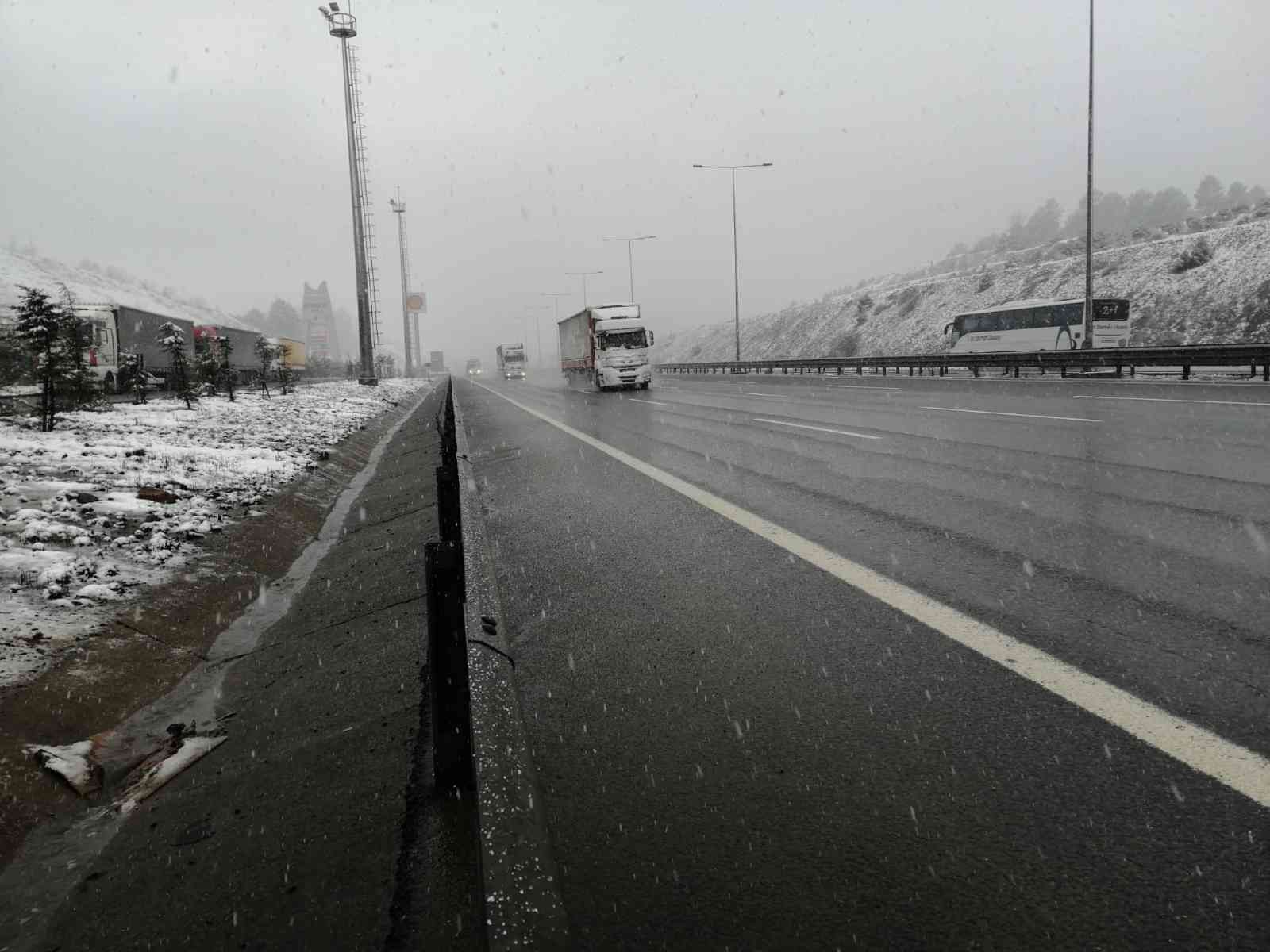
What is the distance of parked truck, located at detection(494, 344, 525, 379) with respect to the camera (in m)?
75.1

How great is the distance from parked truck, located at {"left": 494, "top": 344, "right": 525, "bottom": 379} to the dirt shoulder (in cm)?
6753

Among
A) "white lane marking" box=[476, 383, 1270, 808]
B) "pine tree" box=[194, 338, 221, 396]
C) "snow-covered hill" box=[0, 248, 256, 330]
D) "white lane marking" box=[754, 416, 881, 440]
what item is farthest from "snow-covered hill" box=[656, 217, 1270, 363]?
"snow-covered hill" box=[0, 248, 256, 330]

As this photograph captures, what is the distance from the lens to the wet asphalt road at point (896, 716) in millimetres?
2125

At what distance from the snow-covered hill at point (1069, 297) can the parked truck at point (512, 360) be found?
93.5ft

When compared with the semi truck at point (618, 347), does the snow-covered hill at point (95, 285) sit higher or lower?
higher

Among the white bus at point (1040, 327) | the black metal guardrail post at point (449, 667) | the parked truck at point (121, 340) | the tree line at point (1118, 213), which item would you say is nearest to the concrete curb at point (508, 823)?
the black metal guardrail post at point (449, 667)

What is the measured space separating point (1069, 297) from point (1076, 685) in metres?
64.4

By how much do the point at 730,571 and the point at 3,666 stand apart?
3871mm

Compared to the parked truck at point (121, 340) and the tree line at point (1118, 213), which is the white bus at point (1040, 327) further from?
the tree line at point (1118, 213)

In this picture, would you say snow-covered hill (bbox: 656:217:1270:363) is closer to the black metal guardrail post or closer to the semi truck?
the semi truck

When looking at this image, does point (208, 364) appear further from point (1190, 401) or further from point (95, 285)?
point (95, 285)

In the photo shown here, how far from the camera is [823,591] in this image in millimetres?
4695

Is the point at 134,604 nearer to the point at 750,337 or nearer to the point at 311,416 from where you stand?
the point at 311,416

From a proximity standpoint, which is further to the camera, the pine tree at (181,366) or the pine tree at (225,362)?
the pine tree at (225,362)
